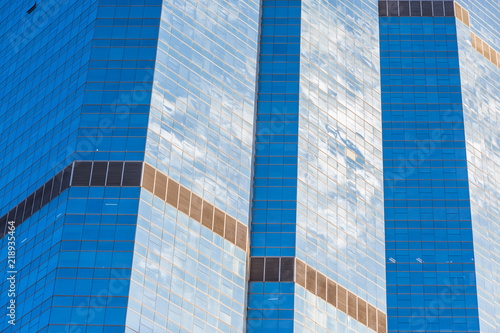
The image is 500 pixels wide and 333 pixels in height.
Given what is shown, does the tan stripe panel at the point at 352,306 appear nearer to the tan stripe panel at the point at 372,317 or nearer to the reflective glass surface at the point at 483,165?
the tan stripe panel at the point at 372,317

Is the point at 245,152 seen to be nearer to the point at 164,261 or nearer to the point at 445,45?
the point at 164,261

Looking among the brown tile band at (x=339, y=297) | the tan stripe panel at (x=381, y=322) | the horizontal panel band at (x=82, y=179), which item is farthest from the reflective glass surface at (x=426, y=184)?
the horizontal panel band at (x=82, y=179)

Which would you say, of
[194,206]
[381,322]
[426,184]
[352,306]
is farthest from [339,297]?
[426,184]

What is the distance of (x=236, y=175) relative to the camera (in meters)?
149

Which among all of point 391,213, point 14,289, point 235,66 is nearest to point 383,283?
point 391,213

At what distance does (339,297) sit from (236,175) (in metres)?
20.9

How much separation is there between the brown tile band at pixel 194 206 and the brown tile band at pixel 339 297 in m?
8.70

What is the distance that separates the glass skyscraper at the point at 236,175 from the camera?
134625 mm

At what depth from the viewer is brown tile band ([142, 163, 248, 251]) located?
139m

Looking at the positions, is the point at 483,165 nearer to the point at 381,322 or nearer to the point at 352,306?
the point at 381,322

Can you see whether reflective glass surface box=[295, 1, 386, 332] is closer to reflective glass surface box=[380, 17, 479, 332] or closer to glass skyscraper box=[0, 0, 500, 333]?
glass skyscraper box=[0, 0, 500, 333]

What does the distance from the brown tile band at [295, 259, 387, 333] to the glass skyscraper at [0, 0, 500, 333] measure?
0.30 meters

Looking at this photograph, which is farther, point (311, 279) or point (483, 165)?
point (483, 165)

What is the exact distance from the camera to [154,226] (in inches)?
5349
